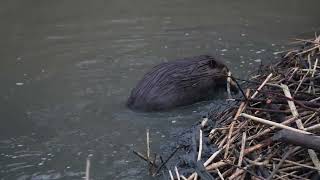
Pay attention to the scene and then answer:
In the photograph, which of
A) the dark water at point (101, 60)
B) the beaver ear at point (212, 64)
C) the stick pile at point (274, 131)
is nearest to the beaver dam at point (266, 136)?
the stick pile at point (274, 131)

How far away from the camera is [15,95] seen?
25.0 ft

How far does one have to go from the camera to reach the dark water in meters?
5.88

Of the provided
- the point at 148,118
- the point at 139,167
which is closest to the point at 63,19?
the point at 148,118

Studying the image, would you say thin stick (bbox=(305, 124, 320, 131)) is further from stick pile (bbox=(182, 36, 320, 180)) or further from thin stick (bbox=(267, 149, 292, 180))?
thin stick (bbox=(267, 149, 292, 180))

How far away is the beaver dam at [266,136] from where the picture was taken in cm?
370

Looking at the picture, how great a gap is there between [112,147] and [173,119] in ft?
3.06

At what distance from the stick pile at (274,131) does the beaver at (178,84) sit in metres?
1.56

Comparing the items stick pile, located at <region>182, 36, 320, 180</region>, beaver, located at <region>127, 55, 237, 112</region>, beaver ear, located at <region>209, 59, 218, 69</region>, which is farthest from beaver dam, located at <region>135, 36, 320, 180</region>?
beaver ear, located at <region>209, 59, 218, 69</region>

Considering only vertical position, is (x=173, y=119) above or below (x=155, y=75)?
below

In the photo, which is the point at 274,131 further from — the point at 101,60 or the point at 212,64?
the point at 101,60

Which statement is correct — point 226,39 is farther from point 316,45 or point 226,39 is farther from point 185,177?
point 185,177

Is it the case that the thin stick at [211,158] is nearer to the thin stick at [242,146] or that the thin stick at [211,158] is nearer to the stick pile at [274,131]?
the stick pile at [274,131]

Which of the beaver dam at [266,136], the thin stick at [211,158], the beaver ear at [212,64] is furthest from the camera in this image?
the beaver ear at [212,64]

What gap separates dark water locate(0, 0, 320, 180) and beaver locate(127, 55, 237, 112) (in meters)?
0.13
